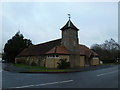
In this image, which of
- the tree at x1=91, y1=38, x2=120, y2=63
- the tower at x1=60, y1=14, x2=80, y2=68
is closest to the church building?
the tower at x1=60, y1=14, x2=80, y2=68

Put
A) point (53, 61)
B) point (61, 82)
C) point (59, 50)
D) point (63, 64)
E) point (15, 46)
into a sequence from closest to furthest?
point (61, 82) < point (63, 64) < point (53, 61) < point (59, 50) < point (15, 46)

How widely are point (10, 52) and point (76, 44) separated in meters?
38.8

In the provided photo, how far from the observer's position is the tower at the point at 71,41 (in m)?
35.6

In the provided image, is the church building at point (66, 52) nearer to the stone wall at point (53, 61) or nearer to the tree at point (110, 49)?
the stone wall at point (53, 61)

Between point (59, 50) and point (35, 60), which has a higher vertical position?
point (59, 50)

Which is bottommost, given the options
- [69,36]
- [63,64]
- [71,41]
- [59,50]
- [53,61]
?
[63,64]

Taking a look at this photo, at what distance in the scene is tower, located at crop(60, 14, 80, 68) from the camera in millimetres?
35562

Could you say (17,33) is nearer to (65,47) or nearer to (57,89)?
(65,47)

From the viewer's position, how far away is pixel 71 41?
35.8m

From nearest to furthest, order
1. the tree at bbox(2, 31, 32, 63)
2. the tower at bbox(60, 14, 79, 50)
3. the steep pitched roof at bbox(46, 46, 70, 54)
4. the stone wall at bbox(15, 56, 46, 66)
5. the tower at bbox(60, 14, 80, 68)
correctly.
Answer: the steep pitched roof at bbox(46, 46, 70, 54) → the tower at bbox(60, 14, 80, 68) → the tower at bbox(60, 14, 79, 50) → the stone wall at bbox(15, 56, 46, 66) → the tree at bbox(2, 31, 32, 63)

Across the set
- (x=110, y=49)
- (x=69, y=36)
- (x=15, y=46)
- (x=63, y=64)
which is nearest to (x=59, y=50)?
(x=63, y=64)

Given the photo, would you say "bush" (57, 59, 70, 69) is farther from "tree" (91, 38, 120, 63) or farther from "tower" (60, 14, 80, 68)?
"tree" (91, 38, 120, 63)

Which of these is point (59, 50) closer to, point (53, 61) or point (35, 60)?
point (53, 61)

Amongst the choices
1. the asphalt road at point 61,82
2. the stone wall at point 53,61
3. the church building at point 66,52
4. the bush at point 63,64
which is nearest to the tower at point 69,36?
the church building at point 66,52
